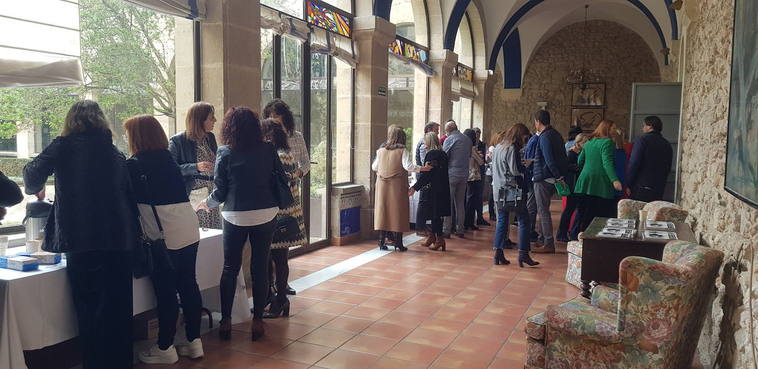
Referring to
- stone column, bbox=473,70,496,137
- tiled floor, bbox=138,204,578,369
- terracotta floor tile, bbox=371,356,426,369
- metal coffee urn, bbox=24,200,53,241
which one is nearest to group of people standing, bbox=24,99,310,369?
metal coffee urn, bbox=24,200,53,241

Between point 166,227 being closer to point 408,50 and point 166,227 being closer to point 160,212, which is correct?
point 160,212

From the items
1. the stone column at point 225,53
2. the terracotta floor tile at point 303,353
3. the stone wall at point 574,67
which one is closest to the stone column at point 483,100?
the stone wall at point 574,67

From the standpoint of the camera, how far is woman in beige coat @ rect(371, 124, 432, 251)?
19.4 ft

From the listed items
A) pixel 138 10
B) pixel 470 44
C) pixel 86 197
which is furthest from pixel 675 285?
pixel 470 44

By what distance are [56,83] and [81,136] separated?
580 mm

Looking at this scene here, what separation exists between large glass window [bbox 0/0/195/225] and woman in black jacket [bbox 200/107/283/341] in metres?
1.05

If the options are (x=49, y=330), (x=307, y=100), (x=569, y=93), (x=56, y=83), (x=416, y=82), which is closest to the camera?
(x=49, y=330)

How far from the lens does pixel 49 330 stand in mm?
2588

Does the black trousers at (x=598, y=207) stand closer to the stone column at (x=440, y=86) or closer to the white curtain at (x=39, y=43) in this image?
the stone column at (x=440, y=86)

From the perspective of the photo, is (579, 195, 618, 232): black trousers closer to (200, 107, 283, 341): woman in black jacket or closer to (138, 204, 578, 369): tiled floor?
(138, 204, 578, 369): tiled floor

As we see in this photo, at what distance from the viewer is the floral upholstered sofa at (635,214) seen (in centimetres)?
385

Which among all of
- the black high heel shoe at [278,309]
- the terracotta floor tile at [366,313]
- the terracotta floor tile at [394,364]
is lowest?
the terracotta floor tile at [394,364]

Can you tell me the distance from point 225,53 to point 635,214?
3316mm

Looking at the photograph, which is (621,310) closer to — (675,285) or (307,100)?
(675,285)
